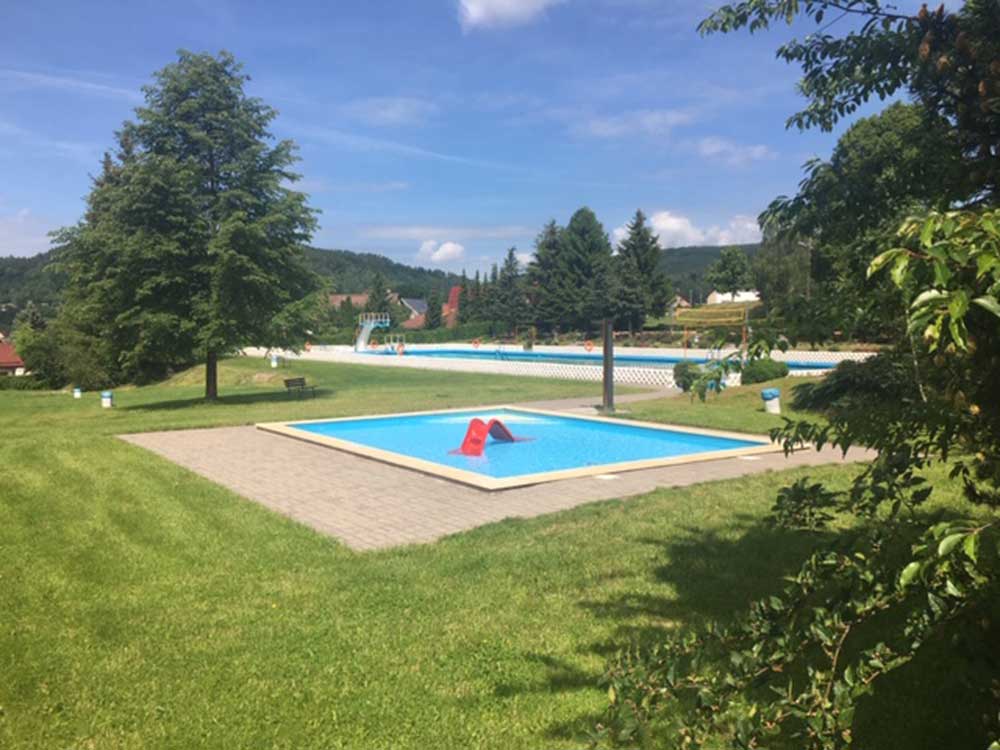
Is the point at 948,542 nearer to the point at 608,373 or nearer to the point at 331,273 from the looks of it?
the point at 608,373

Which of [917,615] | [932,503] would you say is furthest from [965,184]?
[932,503]

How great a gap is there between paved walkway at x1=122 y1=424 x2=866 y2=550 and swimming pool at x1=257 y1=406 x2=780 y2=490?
0.95 feet

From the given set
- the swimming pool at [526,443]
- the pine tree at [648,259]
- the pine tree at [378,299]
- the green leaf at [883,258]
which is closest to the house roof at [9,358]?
the pine tree at [378,299]

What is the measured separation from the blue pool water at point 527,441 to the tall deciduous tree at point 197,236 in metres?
5.73

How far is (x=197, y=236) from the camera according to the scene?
20.3m

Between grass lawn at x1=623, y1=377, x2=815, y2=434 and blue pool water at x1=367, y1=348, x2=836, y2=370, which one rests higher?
blue pool water at x1=367, y1=348, x2=836, y2=370

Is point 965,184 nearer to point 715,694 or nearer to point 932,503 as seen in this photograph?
point 715,694

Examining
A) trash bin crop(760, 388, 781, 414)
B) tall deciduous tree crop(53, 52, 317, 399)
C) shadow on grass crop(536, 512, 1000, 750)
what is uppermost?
tall deciduous tree crop(53, 52, 317, 399)

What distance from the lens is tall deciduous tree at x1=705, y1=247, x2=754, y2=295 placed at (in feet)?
280

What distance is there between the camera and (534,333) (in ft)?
203

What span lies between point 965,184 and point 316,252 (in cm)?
17468

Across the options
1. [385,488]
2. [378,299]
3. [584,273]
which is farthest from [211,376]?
[378,299]

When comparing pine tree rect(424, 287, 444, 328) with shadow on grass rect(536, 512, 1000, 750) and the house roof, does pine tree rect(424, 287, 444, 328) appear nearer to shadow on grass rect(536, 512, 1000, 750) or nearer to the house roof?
the house roof

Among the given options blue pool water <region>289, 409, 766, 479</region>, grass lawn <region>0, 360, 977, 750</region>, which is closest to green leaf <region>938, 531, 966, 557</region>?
grass lawn <region>0, 360, 977, 750</region>
